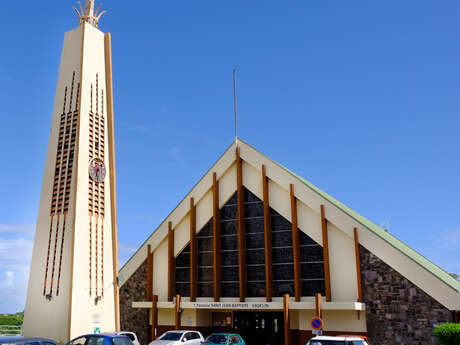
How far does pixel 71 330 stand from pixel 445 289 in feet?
62.9

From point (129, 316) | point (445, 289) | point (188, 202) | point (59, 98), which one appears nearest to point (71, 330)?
point (129, 316)

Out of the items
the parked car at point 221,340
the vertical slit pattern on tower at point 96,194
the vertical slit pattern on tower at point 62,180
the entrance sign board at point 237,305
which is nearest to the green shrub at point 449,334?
the parked car at point 221,340

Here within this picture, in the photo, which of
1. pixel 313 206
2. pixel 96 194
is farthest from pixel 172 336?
pixel 313 206

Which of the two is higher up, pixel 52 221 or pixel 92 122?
pixel 92 122

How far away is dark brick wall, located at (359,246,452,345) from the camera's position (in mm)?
24047

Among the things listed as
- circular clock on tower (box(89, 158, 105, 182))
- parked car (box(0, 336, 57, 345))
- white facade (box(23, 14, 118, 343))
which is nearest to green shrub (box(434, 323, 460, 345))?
parked car (box(0, 336, 57, 345))

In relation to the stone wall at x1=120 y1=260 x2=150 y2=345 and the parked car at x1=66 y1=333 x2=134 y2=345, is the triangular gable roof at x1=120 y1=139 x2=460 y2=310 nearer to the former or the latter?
the stone wall at x1=120 y1=260 x2=150 y2=345

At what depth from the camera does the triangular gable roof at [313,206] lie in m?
24.4

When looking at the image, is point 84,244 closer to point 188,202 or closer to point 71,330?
point 71,330

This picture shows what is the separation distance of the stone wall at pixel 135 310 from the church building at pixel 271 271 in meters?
0.07

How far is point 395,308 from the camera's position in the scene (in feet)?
82.5

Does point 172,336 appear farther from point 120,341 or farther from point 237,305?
point 120,341

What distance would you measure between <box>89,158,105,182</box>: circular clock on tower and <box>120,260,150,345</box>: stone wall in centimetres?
774

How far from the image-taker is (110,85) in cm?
3056
